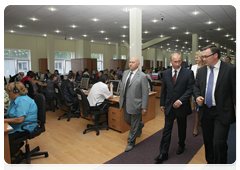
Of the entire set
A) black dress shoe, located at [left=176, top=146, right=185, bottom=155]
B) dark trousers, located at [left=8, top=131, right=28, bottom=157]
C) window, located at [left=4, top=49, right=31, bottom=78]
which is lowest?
black dress shoe, located at [left=176, top=146, right=185, bottom=155]

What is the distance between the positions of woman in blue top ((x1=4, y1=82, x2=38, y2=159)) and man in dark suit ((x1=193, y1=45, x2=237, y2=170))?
7.65 feet

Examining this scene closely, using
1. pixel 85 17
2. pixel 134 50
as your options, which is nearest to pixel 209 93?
pixel 134 50

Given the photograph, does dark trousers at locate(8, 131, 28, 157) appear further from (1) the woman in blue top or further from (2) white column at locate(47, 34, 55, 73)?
(2) white column at locate(47, 34, 55, 73)

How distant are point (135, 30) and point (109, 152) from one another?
4150mm

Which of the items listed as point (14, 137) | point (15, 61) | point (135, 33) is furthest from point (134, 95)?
point (15, 61)

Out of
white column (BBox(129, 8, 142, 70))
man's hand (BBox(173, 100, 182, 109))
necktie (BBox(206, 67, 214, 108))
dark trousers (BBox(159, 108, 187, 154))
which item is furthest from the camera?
white column (BBox(129, 8, 142, 70))

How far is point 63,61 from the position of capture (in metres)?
14.8

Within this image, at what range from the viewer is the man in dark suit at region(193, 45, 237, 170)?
74.7 inches

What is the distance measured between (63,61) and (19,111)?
12988 mm

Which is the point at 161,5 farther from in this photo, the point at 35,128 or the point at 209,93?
the point at 35,128

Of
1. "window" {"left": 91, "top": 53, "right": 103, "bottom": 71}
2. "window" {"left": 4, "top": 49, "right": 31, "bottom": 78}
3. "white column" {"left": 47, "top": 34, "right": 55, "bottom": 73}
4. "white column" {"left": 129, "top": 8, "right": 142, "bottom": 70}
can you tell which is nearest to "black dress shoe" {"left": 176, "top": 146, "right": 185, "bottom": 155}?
"white column" {"left": 129, "top": 8, "right": 142, "bottom": 70}

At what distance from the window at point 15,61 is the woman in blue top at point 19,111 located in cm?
1096

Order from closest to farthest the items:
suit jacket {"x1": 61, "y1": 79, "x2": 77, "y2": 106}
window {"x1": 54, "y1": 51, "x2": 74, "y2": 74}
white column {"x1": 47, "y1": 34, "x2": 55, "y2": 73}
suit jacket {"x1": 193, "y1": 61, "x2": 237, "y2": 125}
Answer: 1. suit jacket {"x1": 193, "y1": 61, "x2": 237, "y2": 125}
2. suit jacket {"x1": 61, "y1": 79, "x2": 77, "y2": 106}
3. white column {"x1": 47, "y1": 34, "x2": 55, "y2": 73}
4. window {"x1": 54, "y1": 51, "x2": 74, "y2": 74}

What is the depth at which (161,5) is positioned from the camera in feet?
20.2
